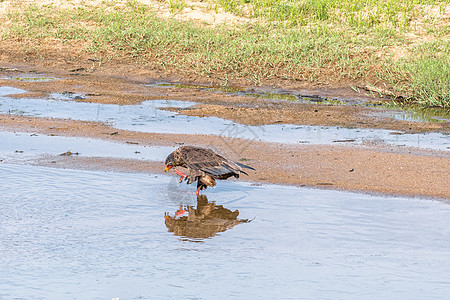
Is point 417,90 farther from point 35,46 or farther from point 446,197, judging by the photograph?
point 35,46

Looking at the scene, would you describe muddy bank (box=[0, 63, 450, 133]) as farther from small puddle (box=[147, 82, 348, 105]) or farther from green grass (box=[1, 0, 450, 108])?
green grass (box=[1, 0, 450, 108])

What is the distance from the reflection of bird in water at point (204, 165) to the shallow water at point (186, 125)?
3036mm

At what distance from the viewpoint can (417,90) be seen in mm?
12656

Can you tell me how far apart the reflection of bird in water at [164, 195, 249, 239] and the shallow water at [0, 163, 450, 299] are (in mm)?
98

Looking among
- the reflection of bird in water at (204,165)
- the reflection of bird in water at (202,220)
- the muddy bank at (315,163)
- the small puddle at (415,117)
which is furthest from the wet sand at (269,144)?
the reflection of bird in water at (202,220)

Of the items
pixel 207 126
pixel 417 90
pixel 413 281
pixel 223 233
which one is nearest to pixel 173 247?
pixel 223 233

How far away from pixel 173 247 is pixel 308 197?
6.20ft

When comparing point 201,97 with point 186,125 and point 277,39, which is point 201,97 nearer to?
point 186,125

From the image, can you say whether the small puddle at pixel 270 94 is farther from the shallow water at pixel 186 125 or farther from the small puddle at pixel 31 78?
the small puddle at pixel 31 78

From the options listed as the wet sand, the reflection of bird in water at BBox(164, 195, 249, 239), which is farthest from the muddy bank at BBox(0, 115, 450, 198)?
the reflection of bird in water at BBox(164, 195, 249, 239)

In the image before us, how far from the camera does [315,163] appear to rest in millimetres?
8055

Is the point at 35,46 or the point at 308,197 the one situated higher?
the point at 35,46

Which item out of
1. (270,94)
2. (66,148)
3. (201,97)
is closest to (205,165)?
(66,148)

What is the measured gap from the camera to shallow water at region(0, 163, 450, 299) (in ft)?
14.0
